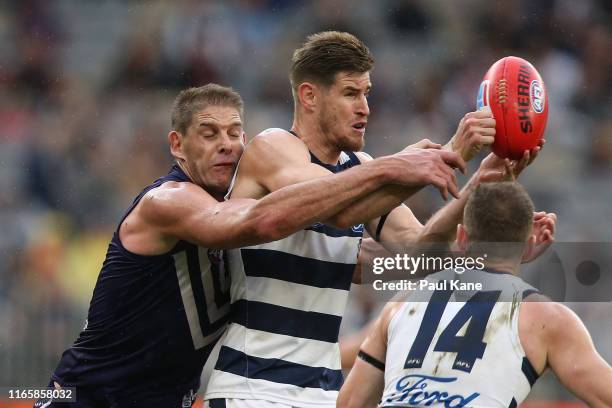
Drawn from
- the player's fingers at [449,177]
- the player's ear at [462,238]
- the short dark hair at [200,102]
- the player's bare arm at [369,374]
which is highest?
the short dark hair at [200,102]

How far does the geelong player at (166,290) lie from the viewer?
4812 millimetres

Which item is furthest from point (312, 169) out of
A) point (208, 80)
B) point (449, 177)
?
point (208, 80)

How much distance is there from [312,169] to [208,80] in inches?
297

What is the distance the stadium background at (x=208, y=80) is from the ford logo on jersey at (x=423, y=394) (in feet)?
19.2

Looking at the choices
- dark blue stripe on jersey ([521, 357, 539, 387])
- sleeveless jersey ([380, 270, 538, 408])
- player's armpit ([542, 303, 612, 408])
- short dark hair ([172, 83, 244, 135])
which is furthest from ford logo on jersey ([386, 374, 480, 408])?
short dark hair ([172, 83, 244, 135])

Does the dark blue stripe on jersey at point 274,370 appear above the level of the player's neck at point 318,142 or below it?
below

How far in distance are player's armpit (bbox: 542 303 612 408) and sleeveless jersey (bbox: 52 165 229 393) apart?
1.63 m

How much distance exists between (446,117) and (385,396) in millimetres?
7462

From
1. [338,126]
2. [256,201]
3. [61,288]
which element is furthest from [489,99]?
[61,288]

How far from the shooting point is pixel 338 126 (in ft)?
15.7

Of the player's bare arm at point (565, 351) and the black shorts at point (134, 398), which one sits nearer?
the player's bare arm at point (565, 351)

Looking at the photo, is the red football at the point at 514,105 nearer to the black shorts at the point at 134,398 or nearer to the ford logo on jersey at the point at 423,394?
the ford logo on jersey at the point at 423,394

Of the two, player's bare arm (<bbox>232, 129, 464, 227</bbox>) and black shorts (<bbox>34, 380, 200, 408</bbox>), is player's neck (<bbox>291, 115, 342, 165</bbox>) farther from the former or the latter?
black shorts (<bbox>34, 380, 200, 408</bbox>)
